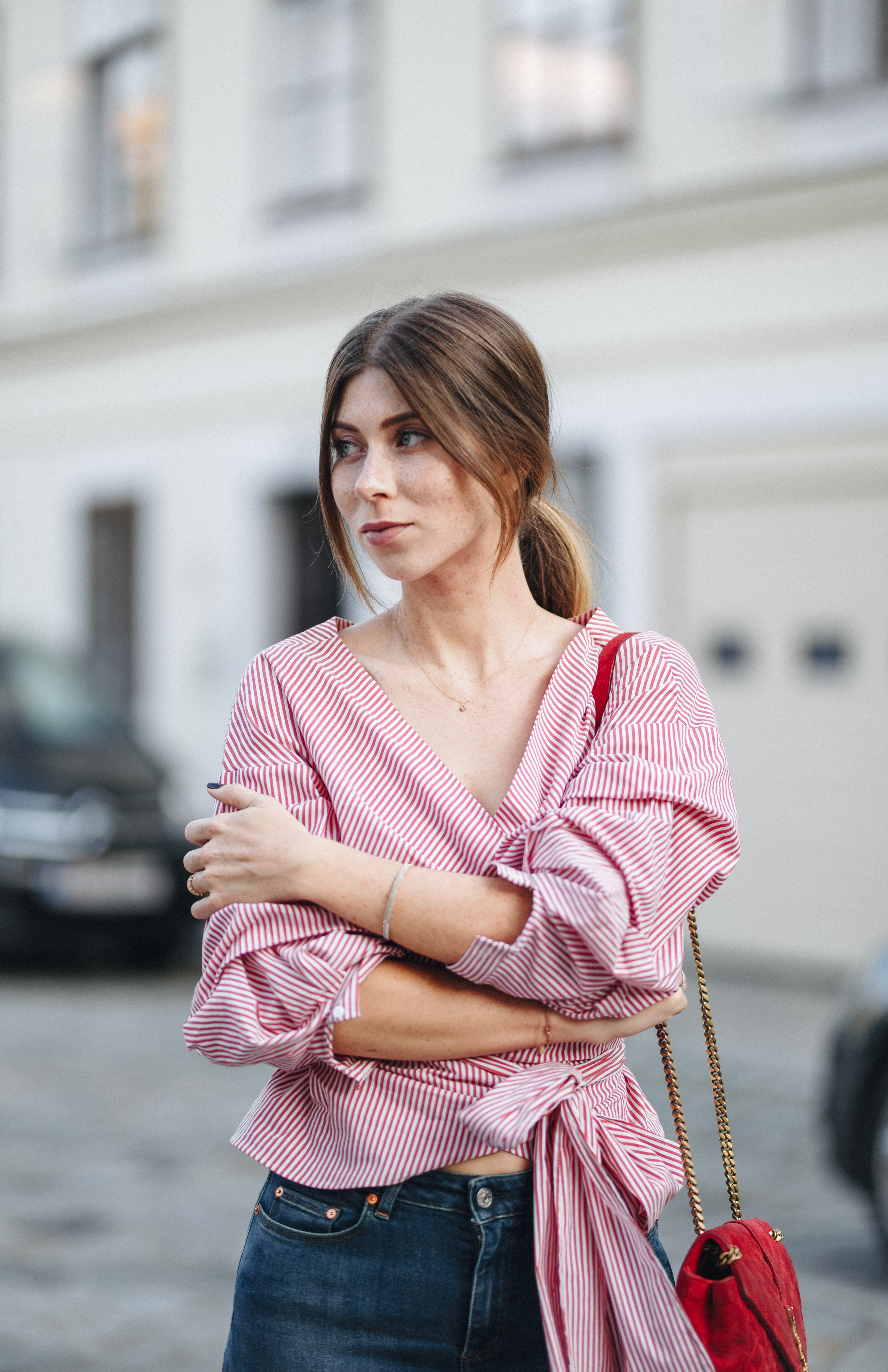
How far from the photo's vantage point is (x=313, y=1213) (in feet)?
5.94

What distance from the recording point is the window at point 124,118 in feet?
43.6

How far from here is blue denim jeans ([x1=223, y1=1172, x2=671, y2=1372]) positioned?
178cm

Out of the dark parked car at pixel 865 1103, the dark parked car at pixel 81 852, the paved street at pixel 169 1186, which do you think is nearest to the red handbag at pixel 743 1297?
the paved street at pixel 169 1186

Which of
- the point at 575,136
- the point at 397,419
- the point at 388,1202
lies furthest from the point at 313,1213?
the point at 575,136

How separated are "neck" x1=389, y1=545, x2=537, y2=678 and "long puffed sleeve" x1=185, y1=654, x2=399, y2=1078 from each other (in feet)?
0.72

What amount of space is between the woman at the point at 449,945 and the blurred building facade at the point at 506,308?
18.9ft

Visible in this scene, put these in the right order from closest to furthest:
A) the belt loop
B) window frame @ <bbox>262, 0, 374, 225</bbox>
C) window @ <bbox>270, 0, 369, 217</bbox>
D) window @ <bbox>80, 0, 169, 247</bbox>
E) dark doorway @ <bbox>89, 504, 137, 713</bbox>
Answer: the belt loop → window frame @ <bbox>262, 0, 374, 225</bbox> → window @ <bbox>270, 0, 369, 217</bbox> → window @ <bbox>80, 0, 169, 247</bbox> → dark doorway @ <bbox>89, 504, 137, 713</bbox>

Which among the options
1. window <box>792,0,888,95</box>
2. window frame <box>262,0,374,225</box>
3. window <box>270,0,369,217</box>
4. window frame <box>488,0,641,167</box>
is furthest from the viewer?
window <box>270,0,369,217</box>

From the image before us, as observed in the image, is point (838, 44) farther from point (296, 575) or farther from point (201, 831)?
point (201, 831)

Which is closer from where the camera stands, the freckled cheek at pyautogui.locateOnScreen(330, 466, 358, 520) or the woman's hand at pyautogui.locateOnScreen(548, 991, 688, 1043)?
the woman's hand at pyautogui.locateOnScreen(548, 991, 688, 1043)

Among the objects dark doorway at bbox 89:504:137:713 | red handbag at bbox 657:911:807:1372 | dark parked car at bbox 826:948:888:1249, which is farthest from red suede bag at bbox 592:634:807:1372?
dark doorway at bbox 89:504:137:713

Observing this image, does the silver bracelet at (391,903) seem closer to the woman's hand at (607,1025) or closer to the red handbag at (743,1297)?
the woman's hand at (607,1025)

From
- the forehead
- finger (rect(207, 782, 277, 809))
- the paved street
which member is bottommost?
the paved street

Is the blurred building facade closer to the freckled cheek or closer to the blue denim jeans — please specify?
the freckled cheek
